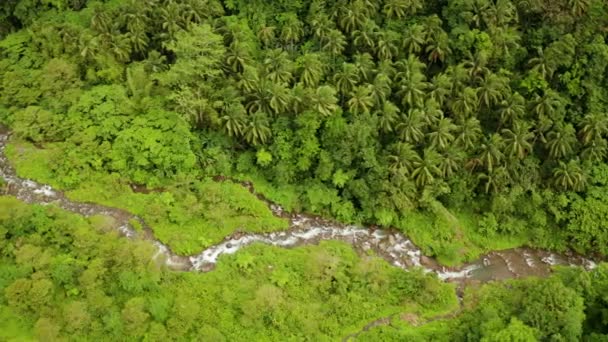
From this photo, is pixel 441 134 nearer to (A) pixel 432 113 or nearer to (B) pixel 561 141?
(A) pixel 432 113

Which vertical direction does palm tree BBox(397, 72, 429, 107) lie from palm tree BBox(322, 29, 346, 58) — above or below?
below

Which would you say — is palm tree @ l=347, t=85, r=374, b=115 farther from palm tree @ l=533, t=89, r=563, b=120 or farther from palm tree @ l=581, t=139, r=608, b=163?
palm tree @ l=581, t=139, r=608, b=163

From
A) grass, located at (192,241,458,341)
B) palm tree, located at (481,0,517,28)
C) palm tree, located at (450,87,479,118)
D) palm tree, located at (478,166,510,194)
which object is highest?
palm tree, located at (481,0,517,28)

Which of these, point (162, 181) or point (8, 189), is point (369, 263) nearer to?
point (162, 181)

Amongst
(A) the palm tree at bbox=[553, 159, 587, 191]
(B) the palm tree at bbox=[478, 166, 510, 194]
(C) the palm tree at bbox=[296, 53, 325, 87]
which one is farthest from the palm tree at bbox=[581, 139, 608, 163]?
(C) the palm tree at bbox=[296, 53, 325, 87]

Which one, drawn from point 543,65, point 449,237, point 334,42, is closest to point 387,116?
point 334,42
